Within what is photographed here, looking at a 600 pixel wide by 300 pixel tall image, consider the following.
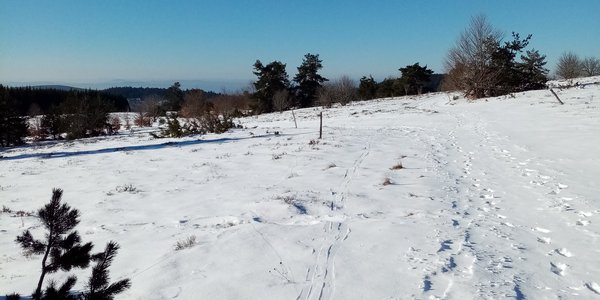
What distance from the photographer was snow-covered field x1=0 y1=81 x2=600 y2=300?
460 centimetres

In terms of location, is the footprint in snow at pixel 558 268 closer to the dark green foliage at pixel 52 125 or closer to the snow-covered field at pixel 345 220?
the snow-covered field at pixel 345 220

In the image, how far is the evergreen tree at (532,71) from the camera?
40469 mm

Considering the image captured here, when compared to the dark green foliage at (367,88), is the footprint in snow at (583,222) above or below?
below

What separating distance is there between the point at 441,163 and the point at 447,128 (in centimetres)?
1001

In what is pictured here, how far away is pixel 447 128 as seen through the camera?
68.2 ft

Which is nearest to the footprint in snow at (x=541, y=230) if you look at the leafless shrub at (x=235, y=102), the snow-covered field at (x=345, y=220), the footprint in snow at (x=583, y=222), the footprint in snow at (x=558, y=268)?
the snow-covered field at (x=345, y=220)

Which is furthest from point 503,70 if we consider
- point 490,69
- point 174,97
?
point 174,97

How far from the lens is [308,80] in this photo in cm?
6194

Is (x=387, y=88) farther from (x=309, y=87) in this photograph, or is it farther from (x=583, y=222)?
(x=583, y=222)

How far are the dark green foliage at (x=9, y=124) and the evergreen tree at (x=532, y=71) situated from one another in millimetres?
53165

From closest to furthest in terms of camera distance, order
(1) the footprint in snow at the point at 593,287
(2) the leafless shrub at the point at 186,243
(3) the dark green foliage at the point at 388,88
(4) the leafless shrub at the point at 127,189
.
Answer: (1) the footprint in snow at the point at 593,287
(2) the leafless shrub at the point at 186,243
(4) the leafless shrub at the point at 127,189
(3) the dark green foliage at the point at 388,88

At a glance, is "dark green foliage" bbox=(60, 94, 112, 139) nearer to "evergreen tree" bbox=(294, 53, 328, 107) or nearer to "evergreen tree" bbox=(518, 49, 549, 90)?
"evergreen tree" bbox=(294, 53, 328, 107)

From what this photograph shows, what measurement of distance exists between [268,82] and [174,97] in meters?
29.9

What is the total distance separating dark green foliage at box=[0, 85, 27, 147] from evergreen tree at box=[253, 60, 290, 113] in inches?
1205
